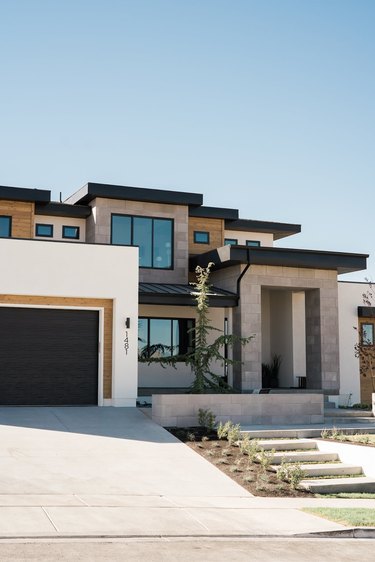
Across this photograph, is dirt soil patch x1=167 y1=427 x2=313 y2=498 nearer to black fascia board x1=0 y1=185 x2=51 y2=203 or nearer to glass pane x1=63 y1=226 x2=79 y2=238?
black fascia board x1=0 y1=185 x2=51 y2=203

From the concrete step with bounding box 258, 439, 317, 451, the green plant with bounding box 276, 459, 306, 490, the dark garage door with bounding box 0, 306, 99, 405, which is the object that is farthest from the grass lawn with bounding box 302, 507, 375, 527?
the dark garage door with bounding box 0, 306, 99, 405

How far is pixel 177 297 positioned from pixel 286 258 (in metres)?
3.75

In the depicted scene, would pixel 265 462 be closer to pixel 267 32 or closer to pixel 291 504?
pixel 291 504

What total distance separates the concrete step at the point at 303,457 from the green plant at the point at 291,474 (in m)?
0.99

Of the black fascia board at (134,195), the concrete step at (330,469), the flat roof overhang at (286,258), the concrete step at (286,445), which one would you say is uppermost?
the black fascia board at (134,195)

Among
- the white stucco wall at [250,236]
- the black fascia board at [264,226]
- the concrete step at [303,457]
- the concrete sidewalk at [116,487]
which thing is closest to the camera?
the concrete sidewalk at [116,487]

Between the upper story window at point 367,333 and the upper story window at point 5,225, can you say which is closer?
the upper story window at point 5,225

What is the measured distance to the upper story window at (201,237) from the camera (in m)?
27.1

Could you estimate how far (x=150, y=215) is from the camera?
25.5 m

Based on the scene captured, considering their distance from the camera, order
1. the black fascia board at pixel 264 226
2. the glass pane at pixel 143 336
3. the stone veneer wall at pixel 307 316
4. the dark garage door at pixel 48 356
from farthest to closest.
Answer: the black fascia board at pixel 264 226, the glass pane at pixel 143 336, the stone veneer wall at pixel 307 316, the dark garage door at pixel 48 356

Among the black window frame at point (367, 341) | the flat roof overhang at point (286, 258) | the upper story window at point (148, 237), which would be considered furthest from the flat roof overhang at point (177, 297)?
the black window frame at point (367, 341)

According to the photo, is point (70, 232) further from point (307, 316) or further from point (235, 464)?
point (235, 464)

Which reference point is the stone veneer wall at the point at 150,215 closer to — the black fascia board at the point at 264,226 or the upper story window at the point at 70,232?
the upper story window at the point at 70,232

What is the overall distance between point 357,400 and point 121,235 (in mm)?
9884
